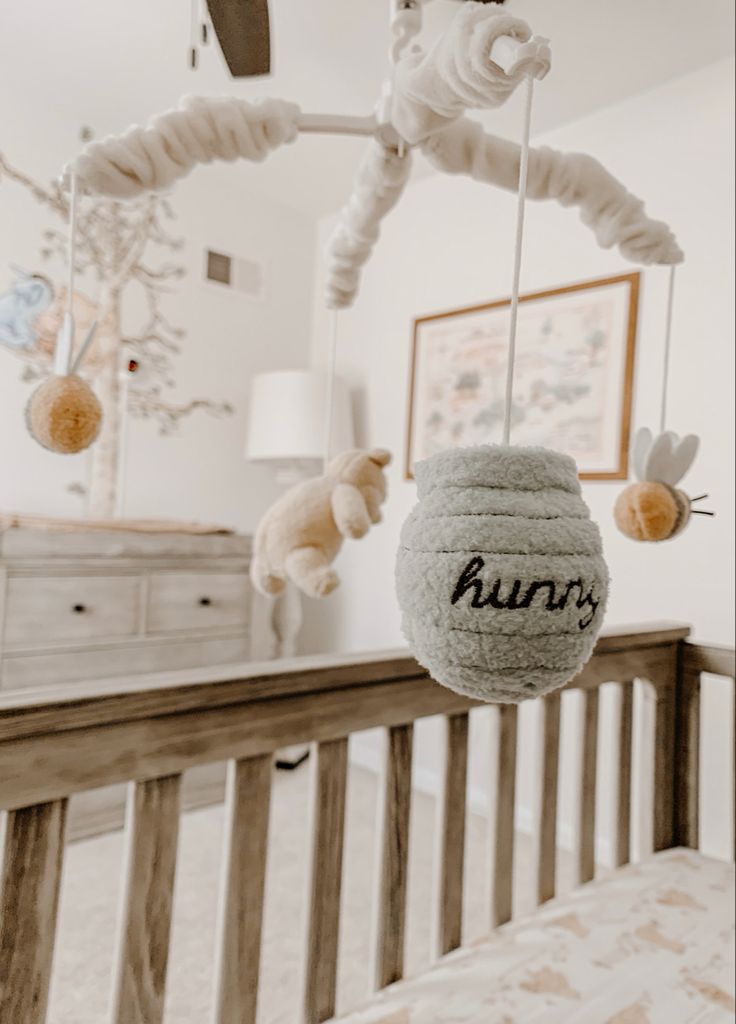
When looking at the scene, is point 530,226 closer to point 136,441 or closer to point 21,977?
point 136,441

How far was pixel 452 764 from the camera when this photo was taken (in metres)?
1.11

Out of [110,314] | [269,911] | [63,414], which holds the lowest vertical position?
[269,911]

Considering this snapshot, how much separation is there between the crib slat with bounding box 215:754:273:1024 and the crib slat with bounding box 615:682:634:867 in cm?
82

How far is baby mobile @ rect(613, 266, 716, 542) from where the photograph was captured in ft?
2.58

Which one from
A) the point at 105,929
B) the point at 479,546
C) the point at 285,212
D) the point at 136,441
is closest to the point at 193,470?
the point at 136,441

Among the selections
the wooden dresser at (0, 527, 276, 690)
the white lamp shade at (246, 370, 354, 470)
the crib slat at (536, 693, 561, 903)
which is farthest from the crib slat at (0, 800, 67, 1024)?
A: the white lamp shade at (246, 370, 354, 470)

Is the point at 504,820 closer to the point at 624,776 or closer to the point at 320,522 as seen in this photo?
the point at 624,776

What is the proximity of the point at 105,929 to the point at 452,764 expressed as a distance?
1.16 m

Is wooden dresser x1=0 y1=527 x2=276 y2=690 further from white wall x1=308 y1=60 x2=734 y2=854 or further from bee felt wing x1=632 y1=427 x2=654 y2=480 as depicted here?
bee felt wing x1=632 y1=427 x2=654 y2=480

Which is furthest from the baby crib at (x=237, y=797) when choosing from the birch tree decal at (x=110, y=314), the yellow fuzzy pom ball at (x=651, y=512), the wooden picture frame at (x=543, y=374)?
the birch tree decal at (x=110, y=314)

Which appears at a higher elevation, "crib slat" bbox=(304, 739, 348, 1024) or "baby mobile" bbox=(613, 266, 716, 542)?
"baby mobile" bbox=(613, 266, 716, 542)

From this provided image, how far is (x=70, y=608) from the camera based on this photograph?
2102mm

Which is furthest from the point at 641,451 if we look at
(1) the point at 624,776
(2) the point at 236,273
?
(2) the point at 236,273

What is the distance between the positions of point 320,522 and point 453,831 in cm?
62
